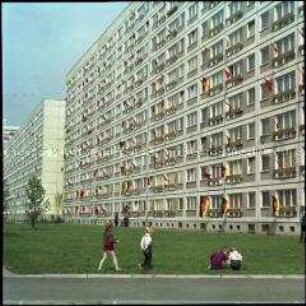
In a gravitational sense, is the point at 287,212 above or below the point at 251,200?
below

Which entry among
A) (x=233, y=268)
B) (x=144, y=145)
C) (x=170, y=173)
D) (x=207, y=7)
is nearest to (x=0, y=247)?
(x=207, y=7)

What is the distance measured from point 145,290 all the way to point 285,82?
69.6 feet

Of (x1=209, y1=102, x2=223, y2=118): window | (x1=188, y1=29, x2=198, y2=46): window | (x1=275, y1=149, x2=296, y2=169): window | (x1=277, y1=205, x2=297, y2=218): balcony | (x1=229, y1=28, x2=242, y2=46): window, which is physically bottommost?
(x1=277, y1=205, x2=297, y2=218): balcony

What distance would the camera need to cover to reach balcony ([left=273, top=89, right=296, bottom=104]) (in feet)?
102

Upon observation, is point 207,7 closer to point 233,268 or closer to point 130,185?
point 233,268

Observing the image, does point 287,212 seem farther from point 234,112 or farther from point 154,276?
point 154,276

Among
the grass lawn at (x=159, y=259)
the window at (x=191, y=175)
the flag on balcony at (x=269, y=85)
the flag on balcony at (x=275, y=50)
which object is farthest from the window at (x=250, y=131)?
the grass lawn at (x=159, y=259)

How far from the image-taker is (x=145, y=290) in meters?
15.6

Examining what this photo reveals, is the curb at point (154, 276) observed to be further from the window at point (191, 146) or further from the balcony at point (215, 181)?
the balcony at point (215, 181)

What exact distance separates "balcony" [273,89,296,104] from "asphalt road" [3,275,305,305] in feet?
46.0

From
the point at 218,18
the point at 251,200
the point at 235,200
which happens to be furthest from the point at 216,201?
the point at 218,18

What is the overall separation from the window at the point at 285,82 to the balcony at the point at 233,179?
10632mm

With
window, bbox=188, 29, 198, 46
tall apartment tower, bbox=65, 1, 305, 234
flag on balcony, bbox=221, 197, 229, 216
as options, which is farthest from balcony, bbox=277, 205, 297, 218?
window, bbox=188, 29, 198, 46

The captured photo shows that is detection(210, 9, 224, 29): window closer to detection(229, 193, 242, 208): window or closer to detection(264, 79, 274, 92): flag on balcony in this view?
detection(264, 79, 274, 92): flag on balcony
